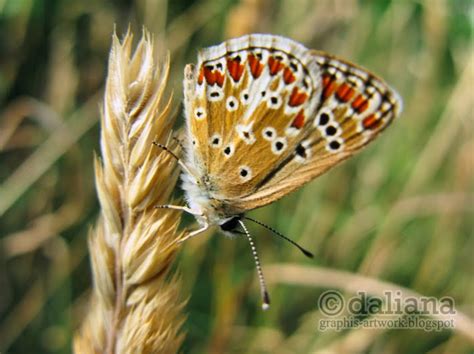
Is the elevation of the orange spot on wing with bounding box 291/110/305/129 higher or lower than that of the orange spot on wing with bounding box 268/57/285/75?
lower

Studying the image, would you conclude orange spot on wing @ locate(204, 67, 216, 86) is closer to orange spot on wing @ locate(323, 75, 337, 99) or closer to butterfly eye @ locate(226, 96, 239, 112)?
butterfly eye @ locate(226, 96, 239, 112)

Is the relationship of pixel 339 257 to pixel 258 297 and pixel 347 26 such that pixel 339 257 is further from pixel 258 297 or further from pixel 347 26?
pixel 347 26

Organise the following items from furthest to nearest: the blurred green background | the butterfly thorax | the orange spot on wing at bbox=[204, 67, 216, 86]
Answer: the blurred green background → the butterfly thorax → the orange spot on wing at bbox=[204, 67, 216, 86]

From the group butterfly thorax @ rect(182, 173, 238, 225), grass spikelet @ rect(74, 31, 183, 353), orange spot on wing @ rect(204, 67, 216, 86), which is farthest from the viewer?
butterfly thorax @ rect(182, 173, 238, 225)

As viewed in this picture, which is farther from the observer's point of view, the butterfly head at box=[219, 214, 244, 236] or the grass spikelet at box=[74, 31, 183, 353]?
the butterfly head at box=[219, 214, 244, 236]

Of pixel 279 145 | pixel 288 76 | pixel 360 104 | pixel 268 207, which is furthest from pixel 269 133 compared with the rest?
pixel 268 207

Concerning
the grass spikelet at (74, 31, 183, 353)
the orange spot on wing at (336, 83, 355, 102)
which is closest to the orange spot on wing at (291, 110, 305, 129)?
the orange spot on wing at (336, 83, 355, 102)
